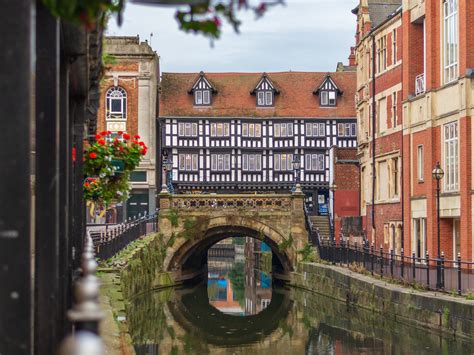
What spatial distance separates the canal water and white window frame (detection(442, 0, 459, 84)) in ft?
25.2

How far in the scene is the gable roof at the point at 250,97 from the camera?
62.3m

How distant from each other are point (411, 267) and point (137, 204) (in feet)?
120

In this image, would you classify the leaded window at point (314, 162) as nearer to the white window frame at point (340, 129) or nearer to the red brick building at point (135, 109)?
the white window frame at point (340, 129)

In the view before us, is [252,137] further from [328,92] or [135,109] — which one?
[135,109]

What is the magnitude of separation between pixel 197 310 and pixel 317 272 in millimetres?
5890

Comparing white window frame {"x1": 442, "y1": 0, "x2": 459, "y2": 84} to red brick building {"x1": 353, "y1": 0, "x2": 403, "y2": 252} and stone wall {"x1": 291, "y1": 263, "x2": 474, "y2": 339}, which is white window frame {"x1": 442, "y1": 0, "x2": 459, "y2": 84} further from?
stone wall {"x1": 291, "y1": 263, "x2": 474, "y2": 339}

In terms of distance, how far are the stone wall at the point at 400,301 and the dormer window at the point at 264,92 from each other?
2853cm

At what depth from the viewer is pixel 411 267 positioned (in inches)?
1058

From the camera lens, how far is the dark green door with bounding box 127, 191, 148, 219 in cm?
6162

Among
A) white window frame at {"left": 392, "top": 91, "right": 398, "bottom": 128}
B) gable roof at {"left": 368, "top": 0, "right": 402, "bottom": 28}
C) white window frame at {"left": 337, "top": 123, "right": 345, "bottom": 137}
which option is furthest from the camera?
white window frame at {"left": 337, "top": 123, "right": 345, "bottom": 137}

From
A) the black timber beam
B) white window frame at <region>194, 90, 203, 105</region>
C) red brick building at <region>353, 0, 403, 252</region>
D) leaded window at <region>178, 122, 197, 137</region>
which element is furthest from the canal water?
white window frame at <region>194, 90, 203, 105</region>

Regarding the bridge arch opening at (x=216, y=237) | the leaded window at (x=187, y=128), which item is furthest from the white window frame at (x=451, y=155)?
the leaded window at (x=187, y=128)

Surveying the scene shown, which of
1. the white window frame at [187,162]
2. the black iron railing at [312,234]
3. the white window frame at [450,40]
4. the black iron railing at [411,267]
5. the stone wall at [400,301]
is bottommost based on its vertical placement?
the stone wall at [400,301]

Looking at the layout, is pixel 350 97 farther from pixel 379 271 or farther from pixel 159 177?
pixel 379 271
